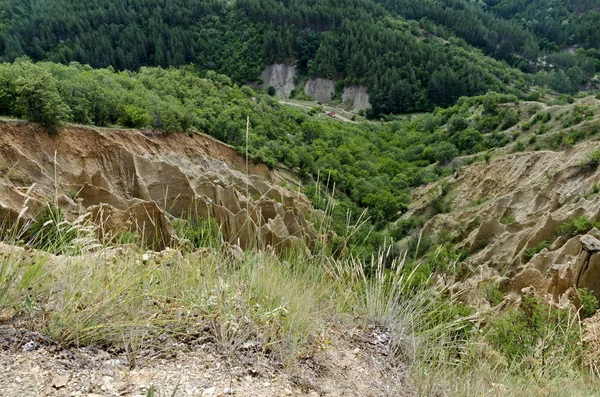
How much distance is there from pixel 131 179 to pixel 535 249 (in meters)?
18.3

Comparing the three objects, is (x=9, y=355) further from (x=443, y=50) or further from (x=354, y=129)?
(x=443, y=50)

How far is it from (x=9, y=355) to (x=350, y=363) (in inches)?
93.0

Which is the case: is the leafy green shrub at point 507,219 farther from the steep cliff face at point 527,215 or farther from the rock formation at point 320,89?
the rock formation at point 320,89

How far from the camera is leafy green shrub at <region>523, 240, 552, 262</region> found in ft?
60.7

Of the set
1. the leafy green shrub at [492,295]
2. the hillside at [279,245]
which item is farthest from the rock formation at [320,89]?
the leafy green shrub at [492,295]

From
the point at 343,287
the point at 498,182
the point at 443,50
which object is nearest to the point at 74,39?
the point at 443,50

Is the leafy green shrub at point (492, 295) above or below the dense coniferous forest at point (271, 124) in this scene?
above

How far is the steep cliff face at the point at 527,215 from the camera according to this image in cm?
1454

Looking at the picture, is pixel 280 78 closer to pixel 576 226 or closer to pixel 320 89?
pixel 320 89

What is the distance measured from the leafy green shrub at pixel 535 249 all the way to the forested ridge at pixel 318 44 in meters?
77.0

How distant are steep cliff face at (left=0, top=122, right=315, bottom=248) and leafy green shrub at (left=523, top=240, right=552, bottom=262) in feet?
32.2

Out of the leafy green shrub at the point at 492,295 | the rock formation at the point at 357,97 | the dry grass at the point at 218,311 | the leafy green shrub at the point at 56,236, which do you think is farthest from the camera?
the rock formation at the point at 357,97

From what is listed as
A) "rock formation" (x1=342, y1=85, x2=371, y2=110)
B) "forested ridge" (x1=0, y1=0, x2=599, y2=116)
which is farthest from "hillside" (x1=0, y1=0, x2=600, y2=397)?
"forested ridge" (x1=0, y1=0, x2=599, y2=116)

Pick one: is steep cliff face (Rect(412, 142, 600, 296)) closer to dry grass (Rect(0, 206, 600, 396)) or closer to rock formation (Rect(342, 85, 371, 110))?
dry grass (Rect(0, 206, 600, 396))
